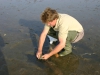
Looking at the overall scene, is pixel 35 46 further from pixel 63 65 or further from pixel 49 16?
pixel 49 16

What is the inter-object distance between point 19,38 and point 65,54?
179cm

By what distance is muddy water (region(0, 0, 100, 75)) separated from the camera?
4.12 m

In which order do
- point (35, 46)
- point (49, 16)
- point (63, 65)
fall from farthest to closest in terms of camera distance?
point (35, 46), point (63, 65), point (49, 16)

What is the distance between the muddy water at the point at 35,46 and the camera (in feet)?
13.5

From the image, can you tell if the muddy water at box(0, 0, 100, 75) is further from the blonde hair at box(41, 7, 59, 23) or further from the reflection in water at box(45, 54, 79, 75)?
the blonde hair at box(41, 7, 59, 23)

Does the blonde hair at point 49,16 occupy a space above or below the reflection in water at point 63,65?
above

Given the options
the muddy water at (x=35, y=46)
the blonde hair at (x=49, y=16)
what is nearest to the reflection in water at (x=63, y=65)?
the muddy water at (x=35, y=46)

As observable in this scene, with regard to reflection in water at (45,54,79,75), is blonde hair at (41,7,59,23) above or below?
above

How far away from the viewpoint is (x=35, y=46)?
17.0 feet

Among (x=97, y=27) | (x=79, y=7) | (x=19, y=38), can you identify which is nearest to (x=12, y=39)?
(x=19, y=38)

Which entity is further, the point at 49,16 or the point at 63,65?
the point at 63,65

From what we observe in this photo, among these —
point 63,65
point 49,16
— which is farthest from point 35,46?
point 49,16

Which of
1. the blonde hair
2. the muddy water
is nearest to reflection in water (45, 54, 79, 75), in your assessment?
the muddy water

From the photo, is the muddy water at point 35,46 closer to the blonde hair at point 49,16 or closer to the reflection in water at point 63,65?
the reflection in water at point 63,65
